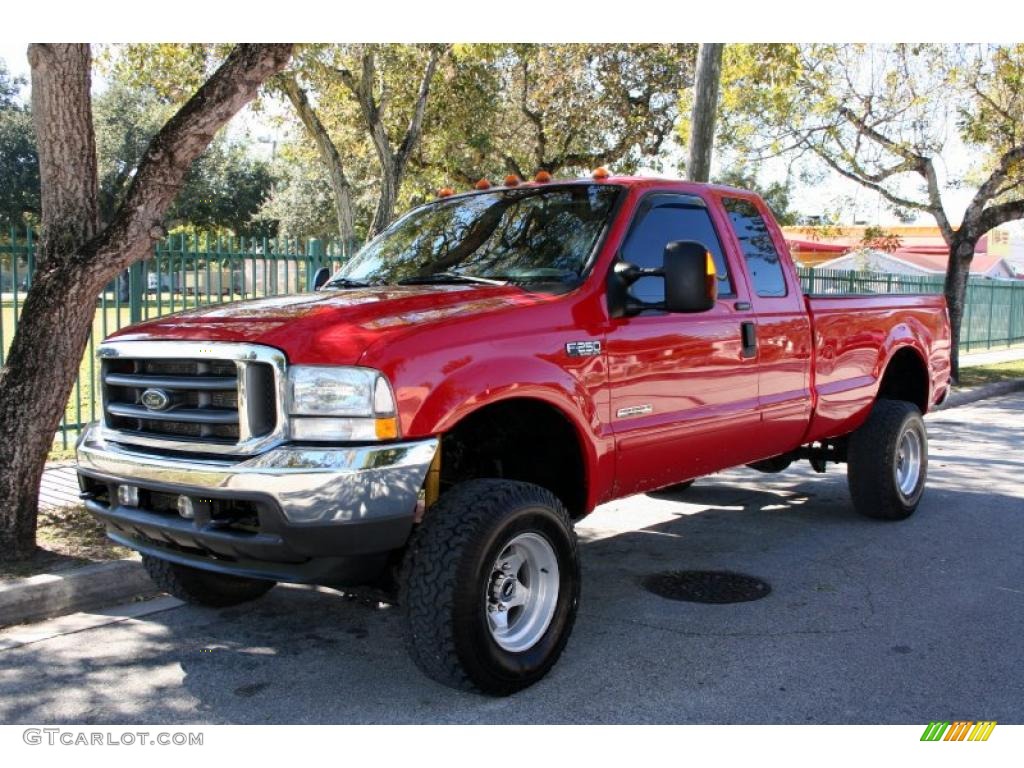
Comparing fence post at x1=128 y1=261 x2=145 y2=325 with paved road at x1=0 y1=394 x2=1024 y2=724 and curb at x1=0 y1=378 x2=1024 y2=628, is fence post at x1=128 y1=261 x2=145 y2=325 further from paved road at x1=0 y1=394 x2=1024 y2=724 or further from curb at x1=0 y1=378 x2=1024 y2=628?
paved road at x1=0 y1=394 x2=1024 y2=724

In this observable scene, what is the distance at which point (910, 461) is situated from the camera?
24.3 feet

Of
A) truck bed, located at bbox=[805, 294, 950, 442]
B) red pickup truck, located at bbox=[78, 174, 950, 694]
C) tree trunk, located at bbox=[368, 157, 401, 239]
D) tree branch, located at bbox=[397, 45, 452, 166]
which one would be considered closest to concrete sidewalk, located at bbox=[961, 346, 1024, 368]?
tree branch, located at bbox=[397, 45, 452, 166]

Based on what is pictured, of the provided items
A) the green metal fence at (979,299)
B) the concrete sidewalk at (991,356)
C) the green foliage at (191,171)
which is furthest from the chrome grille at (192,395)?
the green foliage at (191,171)

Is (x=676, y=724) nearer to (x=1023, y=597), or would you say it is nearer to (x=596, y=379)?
(x=596, y=379)

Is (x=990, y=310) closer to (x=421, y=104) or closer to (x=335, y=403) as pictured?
(x=421, y=104)

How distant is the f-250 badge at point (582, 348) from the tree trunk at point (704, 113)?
7.17m

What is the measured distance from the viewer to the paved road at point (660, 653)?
3936 mm

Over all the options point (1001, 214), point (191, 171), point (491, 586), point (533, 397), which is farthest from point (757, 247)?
point (191, 171)

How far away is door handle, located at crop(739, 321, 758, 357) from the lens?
216 inches

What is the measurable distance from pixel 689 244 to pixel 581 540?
278 cm

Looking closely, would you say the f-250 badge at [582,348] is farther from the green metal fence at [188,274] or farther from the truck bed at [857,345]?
the green metal fence at [188,274]

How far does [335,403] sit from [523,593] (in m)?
1.23

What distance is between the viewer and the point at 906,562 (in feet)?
19.9

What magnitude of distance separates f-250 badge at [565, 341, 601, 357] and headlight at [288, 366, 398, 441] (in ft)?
3.38
